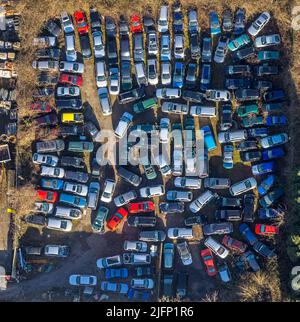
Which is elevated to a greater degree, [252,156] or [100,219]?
[252,156]

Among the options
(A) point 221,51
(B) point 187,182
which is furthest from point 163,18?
(B) point 187,182

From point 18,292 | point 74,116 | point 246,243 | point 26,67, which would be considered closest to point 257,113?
point 246,243

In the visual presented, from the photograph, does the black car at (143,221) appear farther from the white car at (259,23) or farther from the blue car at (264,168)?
the white car at (259,23)

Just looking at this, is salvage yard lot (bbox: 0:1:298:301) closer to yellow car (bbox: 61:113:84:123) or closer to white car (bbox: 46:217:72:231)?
white car (bbox: 46:217:72:231)

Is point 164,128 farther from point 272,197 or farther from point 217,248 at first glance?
point 217,248

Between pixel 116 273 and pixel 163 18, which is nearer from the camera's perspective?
pixel 116 273

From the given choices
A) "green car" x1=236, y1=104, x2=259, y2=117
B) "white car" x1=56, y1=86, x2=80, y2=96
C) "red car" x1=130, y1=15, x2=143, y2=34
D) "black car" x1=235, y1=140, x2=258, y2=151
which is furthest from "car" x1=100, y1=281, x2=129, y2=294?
"red car" x1=130, y1=15, x2=143, y2=34
